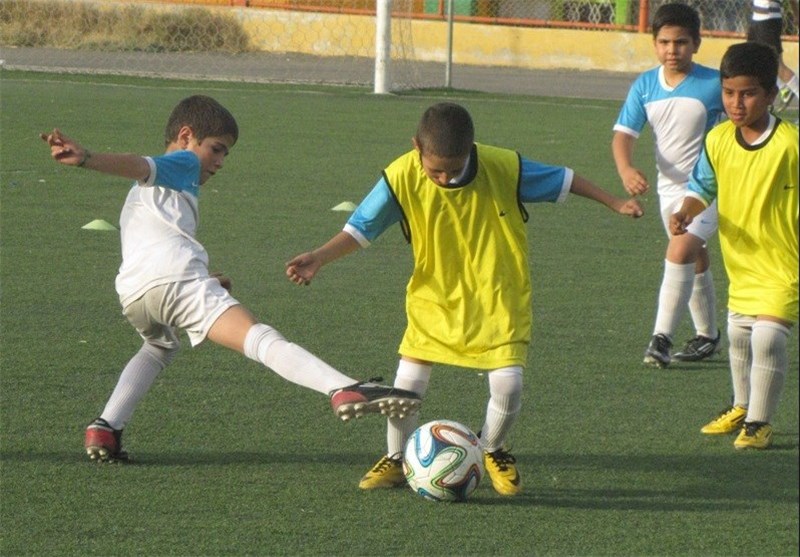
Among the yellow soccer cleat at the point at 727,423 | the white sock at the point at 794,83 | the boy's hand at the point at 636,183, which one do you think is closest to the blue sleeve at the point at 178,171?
the boy's hand at the point at 636,183

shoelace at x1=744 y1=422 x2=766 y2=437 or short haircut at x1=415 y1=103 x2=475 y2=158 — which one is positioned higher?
short haircut at x1=415 y1=103 x2=475 y2=158

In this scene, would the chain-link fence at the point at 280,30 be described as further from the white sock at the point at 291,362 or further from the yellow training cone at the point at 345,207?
the white sock at the point at 291,362

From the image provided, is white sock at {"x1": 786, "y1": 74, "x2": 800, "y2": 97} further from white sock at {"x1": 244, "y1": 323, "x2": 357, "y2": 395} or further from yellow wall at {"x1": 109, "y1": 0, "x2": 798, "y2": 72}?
yellow wall at {"x1": 109, "y1": 0, "x2": 798, "y2": 72}

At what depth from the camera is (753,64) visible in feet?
14.9

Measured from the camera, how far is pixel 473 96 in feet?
55.6

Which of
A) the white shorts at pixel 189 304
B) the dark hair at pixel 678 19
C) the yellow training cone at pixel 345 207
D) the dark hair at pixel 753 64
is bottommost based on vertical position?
the yellow training cone at pixel 345 207

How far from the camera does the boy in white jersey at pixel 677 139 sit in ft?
20.3

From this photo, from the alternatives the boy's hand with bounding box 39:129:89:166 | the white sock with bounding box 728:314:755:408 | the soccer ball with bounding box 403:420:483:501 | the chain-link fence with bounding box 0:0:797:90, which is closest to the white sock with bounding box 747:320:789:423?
the white sock with bounding box 728:314:755:408

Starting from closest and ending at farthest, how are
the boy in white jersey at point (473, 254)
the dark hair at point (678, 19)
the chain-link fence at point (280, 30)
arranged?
the boy in white jersey at point (473, 254)
the dark hair at point (678, 19)
the chain-link fence at point (280, 30)

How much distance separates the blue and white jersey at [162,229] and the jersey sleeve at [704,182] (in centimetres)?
166

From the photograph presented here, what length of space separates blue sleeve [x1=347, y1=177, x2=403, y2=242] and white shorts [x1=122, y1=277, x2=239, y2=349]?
459 mm

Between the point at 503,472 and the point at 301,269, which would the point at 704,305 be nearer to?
the point at 503,472

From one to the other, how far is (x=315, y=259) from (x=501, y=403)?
731 mm

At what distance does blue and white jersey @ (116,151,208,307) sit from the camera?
4527 mm
